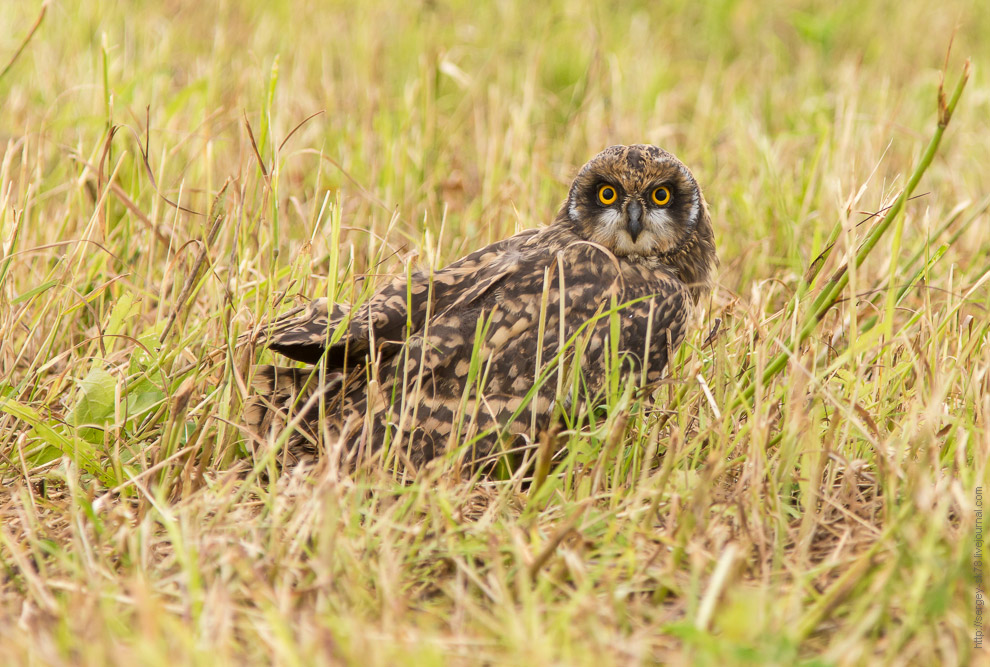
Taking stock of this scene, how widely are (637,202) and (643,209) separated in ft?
0.09

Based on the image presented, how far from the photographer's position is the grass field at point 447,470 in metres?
1.79

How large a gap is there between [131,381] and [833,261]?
259 cm

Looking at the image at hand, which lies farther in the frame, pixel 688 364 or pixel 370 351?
pixel 688 364

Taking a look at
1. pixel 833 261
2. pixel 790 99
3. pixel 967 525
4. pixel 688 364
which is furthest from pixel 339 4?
pixel 967 525

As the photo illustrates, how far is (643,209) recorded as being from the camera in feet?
9.82

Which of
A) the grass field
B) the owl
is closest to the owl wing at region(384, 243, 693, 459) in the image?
the owl

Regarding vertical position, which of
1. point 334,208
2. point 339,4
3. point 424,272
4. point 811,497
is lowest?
point 811,497

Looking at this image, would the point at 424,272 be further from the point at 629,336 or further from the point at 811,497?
the point at 811,497

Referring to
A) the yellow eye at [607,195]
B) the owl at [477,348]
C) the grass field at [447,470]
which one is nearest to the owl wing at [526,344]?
the owl at [477,348]

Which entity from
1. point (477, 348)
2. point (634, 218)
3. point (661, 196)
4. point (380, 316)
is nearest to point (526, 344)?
point (477, 348)

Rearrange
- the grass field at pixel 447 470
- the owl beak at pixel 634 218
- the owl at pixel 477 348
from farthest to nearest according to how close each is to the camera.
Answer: the owl beak at pixel 634 218 < the owl at pixel 477 348 < the grass field at pixel 447 470

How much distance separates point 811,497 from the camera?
6.85 ft

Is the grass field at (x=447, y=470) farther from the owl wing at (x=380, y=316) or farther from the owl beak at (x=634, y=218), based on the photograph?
the owl beak at (x=634, y=218)

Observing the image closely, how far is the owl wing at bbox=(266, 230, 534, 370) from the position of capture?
2.62m
